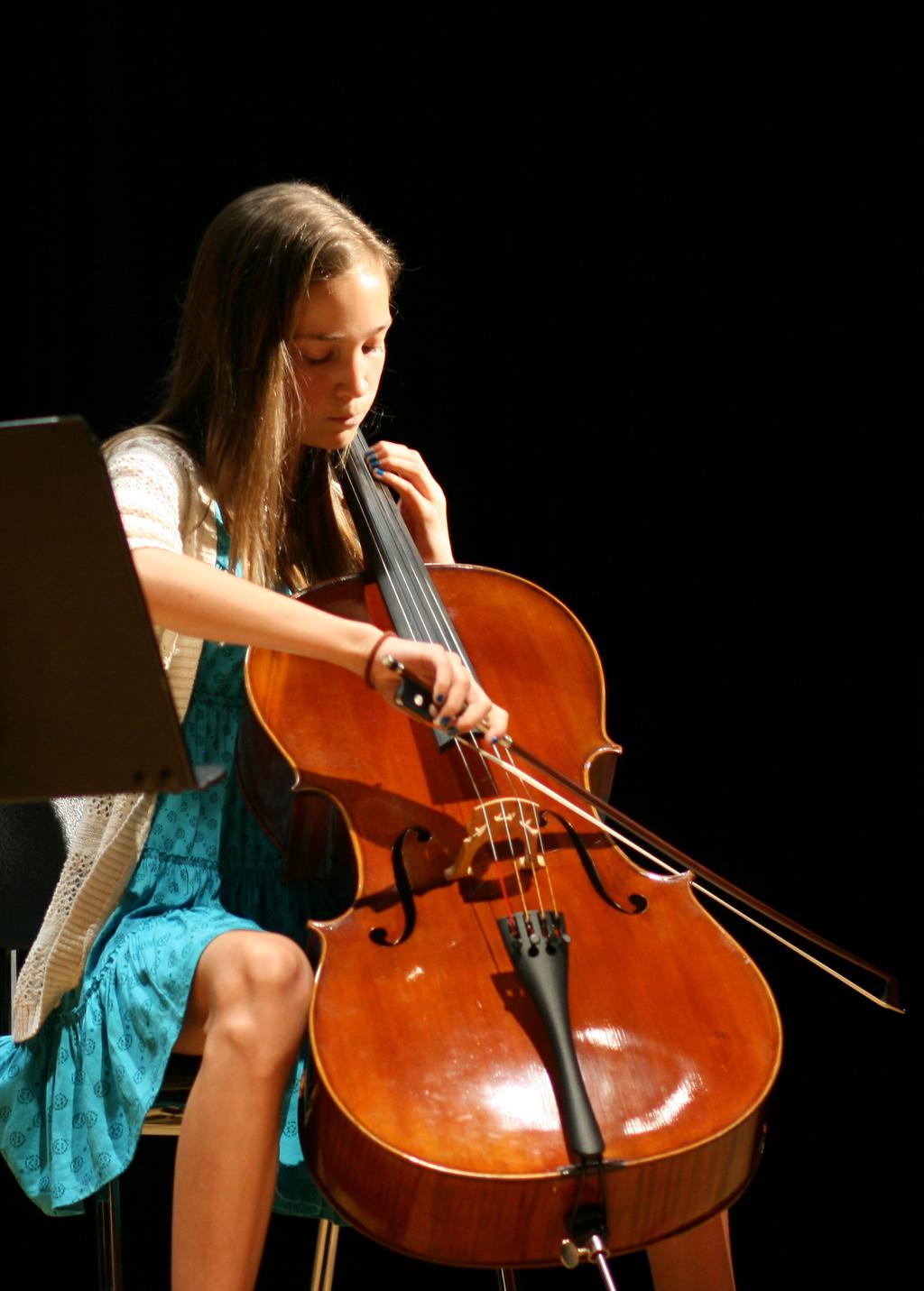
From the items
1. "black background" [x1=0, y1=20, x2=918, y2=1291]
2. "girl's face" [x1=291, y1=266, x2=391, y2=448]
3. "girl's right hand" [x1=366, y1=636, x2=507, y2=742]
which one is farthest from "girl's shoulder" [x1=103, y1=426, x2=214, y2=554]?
"black background" [x1=0, y1=20, x2=918, y2=1291]

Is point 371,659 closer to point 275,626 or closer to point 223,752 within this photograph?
point 275,626

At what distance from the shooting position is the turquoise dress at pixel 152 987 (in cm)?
125

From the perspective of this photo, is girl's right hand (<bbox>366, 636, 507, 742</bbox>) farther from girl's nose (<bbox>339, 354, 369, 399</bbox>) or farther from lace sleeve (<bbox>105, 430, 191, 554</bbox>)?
girl's nose (<bbox>339, 354, 369, 399</bbox>)

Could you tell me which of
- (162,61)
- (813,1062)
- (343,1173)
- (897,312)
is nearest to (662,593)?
(897,312)

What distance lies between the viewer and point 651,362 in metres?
2.14

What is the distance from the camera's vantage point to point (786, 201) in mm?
2072

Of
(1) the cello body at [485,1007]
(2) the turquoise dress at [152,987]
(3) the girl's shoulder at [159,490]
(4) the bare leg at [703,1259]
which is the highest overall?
(3) the girl's shoulder at [159,490]

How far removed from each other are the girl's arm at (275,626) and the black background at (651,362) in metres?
0.86

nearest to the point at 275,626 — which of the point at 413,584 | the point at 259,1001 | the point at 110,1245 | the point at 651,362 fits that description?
the point at 413,584

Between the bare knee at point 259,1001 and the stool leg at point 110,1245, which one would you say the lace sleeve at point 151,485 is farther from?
the stool leg at point 110,1245

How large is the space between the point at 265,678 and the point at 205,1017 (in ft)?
1.01

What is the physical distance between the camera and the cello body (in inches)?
39.4

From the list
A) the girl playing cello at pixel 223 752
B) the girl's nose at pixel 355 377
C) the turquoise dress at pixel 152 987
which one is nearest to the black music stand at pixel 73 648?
the girl playing cello at pixel 223 752

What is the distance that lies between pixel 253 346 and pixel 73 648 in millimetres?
590
